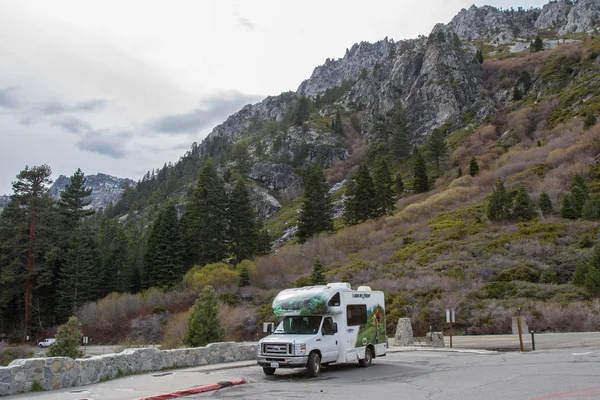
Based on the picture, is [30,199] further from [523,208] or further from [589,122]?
[589,122]

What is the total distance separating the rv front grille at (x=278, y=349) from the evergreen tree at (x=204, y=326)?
10033 mm

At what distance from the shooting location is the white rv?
1337 centimetres

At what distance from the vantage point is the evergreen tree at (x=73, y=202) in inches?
2527

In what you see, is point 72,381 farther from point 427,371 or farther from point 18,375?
point 427,371

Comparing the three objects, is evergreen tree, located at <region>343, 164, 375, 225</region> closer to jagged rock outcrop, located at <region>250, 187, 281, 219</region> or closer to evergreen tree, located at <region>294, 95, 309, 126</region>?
jagged rock outcrop, located at <region>250, 187, 281, 219</region>

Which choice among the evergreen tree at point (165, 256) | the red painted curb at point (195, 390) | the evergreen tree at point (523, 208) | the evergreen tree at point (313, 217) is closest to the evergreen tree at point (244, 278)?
the evergreen tree at point (165, 256)

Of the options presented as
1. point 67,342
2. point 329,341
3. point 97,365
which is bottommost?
point 67,342

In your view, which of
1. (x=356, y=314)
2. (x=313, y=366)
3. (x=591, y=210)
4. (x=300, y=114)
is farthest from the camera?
(x=300, y=114)

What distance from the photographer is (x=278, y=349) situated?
13.5 metres

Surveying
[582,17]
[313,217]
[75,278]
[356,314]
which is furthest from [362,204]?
[582,17]

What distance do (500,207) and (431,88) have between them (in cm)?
9225

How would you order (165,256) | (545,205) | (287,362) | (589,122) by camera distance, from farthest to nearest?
1. (589,122)
2. (165,256)
3. (545,205)
4. (287,362)

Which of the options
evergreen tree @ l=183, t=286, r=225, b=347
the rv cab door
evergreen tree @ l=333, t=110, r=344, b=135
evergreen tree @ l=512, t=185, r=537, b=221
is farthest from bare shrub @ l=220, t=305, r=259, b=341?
evergreen tree @ l=333, t=110, r=344, b=135

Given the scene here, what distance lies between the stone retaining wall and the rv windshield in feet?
13.7
